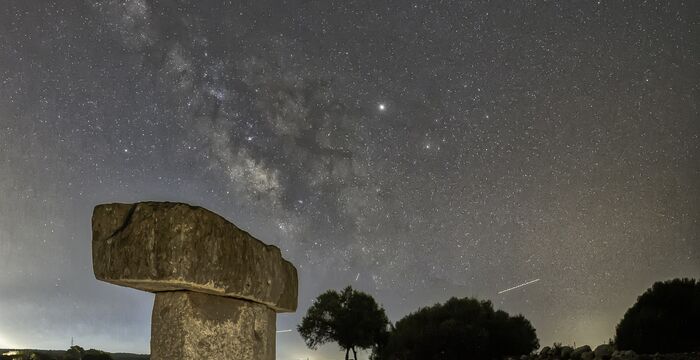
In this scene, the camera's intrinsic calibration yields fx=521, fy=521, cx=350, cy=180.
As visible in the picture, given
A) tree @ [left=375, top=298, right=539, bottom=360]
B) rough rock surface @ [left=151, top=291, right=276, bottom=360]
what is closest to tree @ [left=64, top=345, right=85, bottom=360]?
tree @ [left=375, top=298, right=539, bottom=360]

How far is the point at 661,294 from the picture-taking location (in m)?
13.9

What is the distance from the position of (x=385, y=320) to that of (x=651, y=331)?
16329 millimetres

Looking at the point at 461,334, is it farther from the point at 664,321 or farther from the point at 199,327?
the point at 199,327

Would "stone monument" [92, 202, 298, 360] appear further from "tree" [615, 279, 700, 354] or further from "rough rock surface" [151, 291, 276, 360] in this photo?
"tree" [615, 279, 700, 354]

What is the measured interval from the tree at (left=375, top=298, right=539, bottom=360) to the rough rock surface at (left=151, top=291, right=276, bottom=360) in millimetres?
14815

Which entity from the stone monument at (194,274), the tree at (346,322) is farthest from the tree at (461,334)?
the stone monument at (194,274)

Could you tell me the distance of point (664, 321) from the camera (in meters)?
12.5

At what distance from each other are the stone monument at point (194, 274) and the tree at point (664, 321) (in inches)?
434

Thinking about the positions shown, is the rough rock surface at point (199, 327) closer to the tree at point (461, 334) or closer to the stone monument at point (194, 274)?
the stone monument at point (194, 274)

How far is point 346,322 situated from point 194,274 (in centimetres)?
2375

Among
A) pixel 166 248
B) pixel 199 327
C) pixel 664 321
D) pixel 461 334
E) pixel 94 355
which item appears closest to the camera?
pixel 166 248

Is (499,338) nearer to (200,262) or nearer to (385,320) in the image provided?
(385,320)

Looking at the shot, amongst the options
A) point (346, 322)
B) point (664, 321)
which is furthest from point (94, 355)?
point (664, 321)

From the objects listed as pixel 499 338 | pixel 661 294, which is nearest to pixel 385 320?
pixel 499 338
